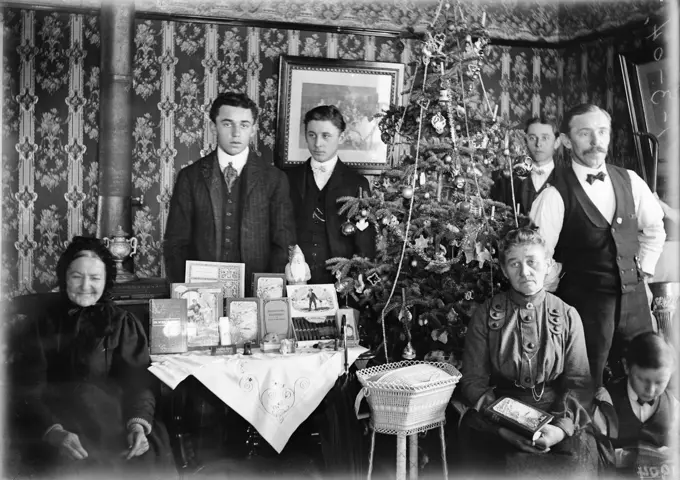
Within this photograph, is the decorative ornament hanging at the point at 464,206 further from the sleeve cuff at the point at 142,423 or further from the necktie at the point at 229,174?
the sleeve cuff at the point at 142,423

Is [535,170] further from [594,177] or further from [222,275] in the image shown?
[222,275]

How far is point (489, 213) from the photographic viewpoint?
425 cm

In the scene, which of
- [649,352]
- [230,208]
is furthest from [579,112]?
[230,208]

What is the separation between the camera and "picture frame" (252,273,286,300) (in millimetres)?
4527

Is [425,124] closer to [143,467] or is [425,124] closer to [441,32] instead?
[441,32]

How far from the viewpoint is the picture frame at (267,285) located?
14.9 ft

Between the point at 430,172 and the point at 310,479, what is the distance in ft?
6.51

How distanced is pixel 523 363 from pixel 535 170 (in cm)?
171

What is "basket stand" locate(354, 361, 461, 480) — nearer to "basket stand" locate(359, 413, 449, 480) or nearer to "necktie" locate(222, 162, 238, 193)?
"basket stand" locate(359, 413, 449, 480)

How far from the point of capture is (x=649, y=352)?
13.1 ft

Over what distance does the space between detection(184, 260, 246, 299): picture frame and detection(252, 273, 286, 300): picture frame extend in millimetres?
144

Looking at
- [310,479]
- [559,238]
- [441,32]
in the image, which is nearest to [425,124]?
[441,32]

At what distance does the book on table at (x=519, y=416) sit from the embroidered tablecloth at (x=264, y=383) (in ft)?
3.54

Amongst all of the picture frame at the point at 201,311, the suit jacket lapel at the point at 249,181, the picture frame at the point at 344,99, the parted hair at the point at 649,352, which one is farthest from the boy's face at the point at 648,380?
the suit jacket lapel at the point at 249,181
